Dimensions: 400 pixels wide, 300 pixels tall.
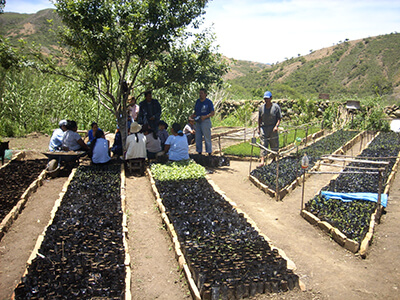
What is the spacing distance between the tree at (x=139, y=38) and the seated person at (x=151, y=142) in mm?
912

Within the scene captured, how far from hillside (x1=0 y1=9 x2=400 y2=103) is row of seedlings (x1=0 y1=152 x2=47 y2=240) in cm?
3269

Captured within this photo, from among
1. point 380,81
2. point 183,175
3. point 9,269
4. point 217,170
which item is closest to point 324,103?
point 217,170

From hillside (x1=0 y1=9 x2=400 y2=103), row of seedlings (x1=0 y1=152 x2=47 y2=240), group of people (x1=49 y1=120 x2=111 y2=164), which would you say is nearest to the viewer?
row of seedlings (x1=0 y1=152 x2=47 y2=240)

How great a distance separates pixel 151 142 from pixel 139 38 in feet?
9.71

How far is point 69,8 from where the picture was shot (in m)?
9.16

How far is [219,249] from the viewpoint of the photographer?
5.34 metres

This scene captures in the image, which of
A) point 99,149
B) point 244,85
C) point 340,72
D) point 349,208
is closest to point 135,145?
point 99,149

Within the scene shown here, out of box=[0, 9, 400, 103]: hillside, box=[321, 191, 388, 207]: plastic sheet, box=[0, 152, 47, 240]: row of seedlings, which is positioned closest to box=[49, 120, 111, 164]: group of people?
box=[0, 152, 47, 240]: row of seedlings

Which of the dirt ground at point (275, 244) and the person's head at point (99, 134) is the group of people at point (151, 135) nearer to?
the person's head at point (99, 134)

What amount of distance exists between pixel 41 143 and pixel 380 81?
41440 millimetres

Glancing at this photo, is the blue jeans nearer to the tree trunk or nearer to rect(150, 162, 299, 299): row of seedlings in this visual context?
the tree trunk

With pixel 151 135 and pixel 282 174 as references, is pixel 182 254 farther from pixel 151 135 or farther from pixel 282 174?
pixel 151 135

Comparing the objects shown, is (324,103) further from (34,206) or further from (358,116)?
(34,206)

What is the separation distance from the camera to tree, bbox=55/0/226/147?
942 cm
